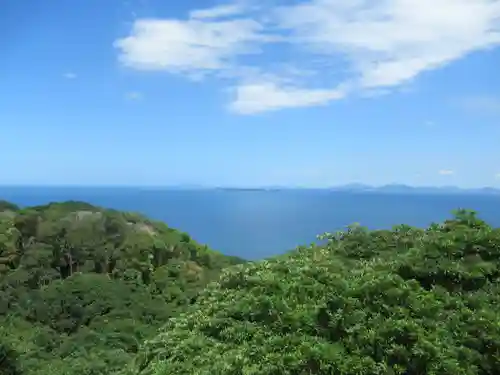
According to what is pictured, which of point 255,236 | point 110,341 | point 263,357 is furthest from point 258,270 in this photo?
point 255,236

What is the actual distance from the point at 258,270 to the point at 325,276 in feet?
3.61

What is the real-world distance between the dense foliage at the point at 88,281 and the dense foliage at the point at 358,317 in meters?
10.3

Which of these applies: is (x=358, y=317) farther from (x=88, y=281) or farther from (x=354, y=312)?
(x=88, y=281)

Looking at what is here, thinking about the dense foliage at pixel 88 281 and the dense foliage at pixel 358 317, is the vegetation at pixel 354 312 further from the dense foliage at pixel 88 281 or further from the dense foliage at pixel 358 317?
the dense foliage at pixel 88 281

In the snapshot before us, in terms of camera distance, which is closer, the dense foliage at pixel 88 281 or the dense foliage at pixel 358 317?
the dense foliage at pixel 358 317

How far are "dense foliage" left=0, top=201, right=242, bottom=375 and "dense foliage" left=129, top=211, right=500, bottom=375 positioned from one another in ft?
33.8

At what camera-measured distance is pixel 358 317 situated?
609cm

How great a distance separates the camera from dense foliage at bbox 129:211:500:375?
5758 mm

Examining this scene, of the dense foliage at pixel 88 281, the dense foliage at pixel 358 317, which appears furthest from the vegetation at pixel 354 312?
the dense foliage at pixel 88 281

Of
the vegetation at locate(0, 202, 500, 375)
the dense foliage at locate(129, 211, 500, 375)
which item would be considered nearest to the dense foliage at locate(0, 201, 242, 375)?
the vegetation at locate(0, 202, 500, 375)

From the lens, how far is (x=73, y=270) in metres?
28.8

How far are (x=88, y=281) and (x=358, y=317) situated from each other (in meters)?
20.7

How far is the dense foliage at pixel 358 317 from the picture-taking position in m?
5.76

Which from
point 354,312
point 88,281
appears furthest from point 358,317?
point 88,281
